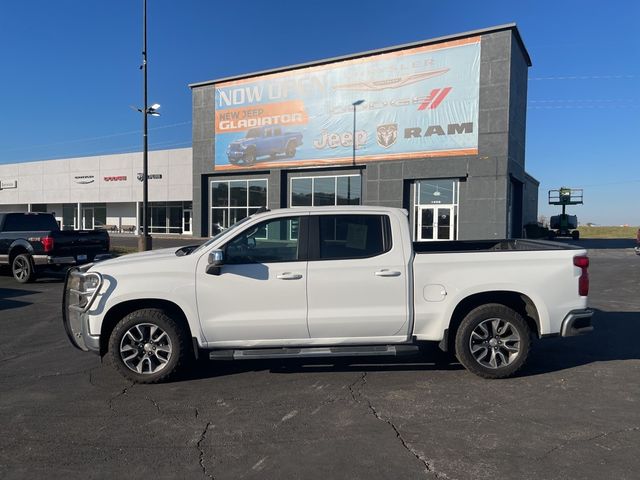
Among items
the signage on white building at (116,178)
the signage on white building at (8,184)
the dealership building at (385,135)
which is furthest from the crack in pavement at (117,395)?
the signage on white building at (8,184)

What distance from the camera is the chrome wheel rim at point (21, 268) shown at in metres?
13.0

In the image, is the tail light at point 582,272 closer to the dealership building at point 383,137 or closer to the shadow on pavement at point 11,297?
the shadow on pavement at point 11,297

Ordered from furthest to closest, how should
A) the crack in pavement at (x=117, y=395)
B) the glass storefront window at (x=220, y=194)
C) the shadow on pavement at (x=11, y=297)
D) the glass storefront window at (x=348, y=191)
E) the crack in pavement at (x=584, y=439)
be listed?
the glass storefront window at (x=220, y=194)
the glass storefront window at (x=348, y=191)
the shadow on pavement at (x=11, y=297)
the crack in pavement at (x=117, y=395)
the crack in pavement at (x=584, y=439)

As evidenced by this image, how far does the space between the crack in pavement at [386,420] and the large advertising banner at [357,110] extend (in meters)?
24.6

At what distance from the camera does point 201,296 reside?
4.98m

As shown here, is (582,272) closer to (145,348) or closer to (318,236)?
(318,236)

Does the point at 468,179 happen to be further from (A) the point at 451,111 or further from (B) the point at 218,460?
(B) the point at 218,460

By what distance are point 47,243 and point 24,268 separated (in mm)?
1244

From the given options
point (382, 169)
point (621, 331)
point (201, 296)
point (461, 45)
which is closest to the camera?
point (201, 296)

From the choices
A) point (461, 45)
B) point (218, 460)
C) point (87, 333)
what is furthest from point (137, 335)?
point (461, 45)

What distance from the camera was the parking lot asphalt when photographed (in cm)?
344

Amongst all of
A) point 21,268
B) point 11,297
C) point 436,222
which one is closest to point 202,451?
point 11,297

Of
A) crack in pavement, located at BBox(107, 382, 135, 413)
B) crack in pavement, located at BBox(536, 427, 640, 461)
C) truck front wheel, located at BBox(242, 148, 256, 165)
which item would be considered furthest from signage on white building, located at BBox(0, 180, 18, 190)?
crack in pavement, located at BBox(536, 427, 640, 461)

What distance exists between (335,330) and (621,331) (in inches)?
207
